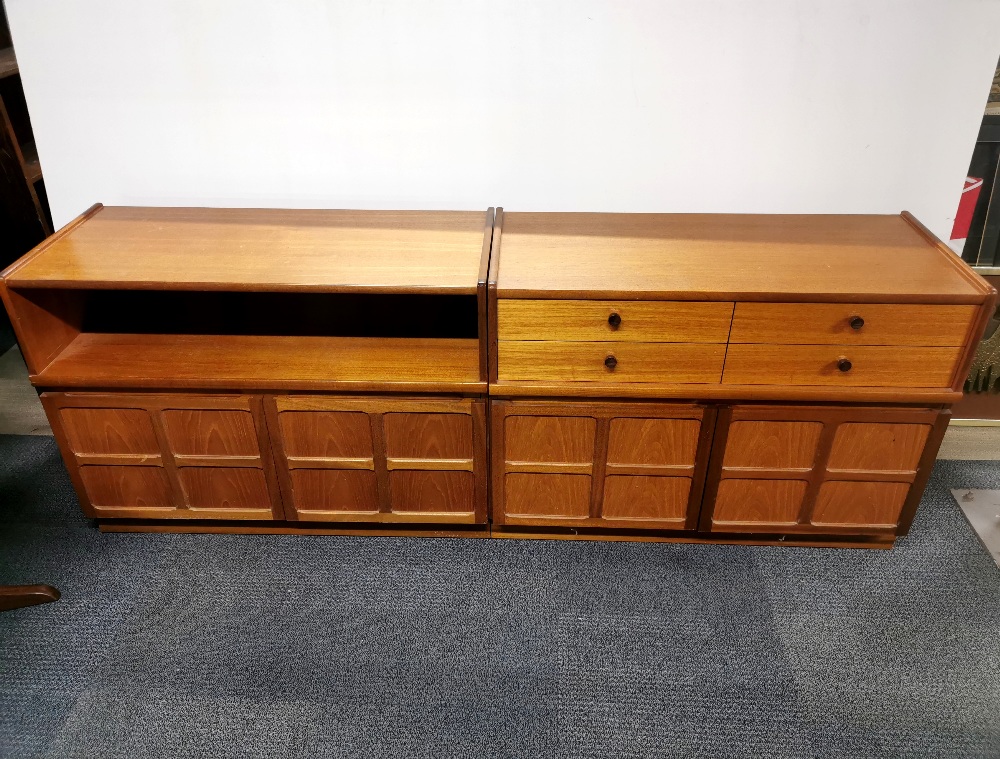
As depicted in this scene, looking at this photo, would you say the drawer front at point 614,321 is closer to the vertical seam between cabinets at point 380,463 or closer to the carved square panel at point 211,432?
the vertical seam between cabinets at point 380,463

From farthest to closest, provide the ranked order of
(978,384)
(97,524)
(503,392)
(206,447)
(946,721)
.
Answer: (978,384) → (97,524) → (206,447) → (503,392) → (946,721)

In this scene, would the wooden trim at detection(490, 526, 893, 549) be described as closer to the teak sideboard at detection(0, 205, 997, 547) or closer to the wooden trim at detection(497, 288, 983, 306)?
the teak sideboard at detection(0, 205, 997, 547)

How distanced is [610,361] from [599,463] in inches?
9.5

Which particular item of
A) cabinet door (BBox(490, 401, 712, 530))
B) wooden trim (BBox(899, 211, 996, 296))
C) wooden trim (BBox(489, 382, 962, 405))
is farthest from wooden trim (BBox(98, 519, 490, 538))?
wooden trim (BBox(899, 211, 996, 296))

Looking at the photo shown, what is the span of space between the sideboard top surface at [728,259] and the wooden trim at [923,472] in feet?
Answer: 0.87

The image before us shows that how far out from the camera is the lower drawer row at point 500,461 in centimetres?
142

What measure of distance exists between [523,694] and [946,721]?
0.70 metres

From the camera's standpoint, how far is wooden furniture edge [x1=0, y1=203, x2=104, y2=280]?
134 cm

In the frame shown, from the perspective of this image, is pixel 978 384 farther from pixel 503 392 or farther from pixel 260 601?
pixel 260 601

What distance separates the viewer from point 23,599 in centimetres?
143

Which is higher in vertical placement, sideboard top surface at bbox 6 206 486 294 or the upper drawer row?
sideboard top surface at bbox 6 206 486 294

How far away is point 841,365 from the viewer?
→ 1325mm

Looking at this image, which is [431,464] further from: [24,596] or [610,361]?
[24,596]

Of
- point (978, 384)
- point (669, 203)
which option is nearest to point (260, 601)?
point (669, 203)
